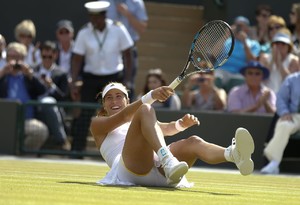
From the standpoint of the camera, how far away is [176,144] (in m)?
8.66

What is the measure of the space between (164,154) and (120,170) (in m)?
0.65

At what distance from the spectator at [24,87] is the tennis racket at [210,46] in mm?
6717

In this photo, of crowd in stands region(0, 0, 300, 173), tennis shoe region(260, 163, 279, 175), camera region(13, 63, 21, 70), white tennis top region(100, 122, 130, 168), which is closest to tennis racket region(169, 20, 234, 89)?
white tennis top region(100, 122, 130, 168)

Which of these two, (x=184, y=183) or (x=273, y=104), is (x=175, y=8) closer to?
(x=273, y=104)

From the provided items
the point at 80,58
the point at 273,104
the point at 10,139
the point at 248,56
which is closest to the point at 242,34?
the point at 248,56

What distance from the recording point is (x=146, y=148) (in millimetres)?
8422

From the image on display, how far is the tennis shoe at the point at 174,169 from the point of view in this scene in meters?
7.96

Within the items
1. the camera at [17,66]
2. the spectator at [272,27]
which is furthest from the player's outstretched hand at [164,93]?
the spectator at [272,27]

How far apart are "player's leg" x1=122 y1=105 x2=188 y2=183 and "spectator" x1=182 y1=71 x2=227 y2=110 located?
700cm

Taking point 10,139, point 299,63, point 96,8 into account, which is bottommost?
point 10,139

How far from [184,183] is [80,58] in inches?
267

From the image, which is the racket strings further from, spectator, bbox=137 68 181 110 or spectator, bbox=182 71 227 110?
spectator, bbox=182 71 227 110

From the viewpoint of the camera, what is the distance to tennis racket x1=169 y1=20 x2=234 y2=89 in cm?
872

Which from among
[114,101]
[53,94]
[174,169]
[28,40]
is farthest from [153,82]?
[174,169]
